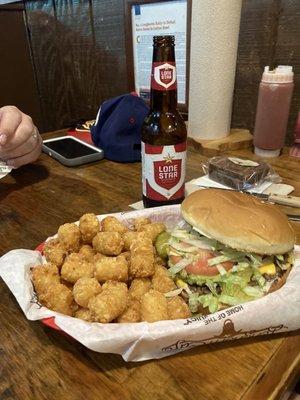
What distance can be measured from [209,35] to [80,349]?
1.22 metres

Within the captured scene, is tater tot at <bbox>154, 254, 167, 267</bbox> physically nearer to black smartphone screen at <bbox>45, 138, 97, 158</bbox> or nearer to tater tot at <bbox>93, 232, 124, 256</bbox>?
tater tot at <bbox>93, 232, 124, 256</bbox>

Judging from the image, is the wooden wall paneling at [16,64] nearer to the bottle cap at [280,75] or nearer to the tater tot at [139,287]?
the bottle cap at [280,75]

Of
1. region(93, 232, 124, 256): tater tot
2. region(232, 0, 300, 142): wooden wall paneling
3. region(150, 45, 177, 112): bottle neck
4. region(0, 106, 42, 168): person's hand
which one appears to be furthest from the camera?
region(232, 0, 300, 142): wooden wall paneling

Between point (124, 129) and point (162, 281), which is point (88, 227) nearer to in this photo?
point (162, 281)

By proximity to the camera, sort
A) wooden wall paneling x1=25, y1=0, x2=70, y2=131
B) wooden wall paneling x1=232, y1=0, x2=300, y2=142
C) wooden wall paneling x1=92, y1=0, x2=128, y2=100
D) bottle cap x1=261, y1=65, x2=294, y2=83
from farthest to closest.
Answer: wooden wall paneling x1=25, y1=0, x2=70, y2=131 < wooden wall paneling x1=92, y1=0, x2=128, y2=100 < wooden wall paneling x1=232, y1=0, x2=300, y2=142 < bottle cap x1=261, y1=65, x2=294, y2=83

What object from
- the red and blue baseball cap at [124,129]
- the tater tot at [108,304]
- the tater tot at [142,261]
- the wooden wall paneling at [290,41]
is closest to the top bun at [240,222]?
the tater tot at [142,261]

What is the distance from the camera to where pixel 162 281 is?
659 millimetres

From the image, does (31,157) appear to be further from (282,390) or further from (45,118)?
(45,118)

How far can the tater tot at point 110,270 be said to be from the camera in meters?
0.64

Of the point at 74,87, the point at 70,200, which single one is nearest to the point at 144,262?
the point at 70,200

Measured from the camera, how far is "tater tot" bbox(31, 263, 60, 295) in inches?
24.1

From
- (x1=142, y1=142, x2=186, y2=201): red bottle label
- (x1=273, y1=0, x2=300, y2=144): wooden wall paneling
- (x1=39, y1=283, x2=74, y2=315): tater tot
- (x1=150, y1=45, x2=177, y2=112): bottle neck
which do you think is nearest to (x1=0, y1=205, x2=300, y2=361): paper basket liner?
(x1=39, y1=283, x2=74, y2=315): tater tot

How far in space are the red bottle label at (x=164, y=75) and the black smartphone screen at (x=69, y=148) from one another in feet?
1.97

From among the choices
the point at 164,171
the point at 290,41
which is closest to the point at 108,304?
the point at 164,171
